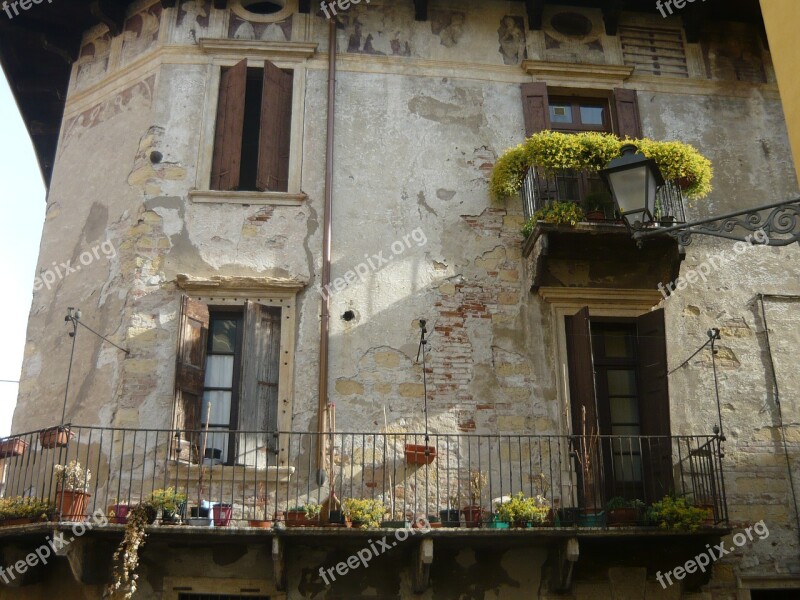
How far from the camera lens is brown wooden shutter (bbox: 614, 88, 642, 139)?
1285 centimetres

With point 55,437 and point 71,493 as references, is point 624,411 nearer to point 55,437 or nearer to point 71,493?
point 71,493

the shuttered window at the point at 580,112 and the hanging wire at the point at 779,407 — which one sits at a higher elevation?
the shuttered window at the point at 580,112

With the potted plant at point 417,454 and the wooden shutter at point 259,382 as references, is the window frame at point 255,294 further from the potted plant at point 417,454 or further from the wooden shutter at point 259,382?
the potted plant at point 417,454

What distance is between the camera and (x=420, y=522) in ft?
31.9

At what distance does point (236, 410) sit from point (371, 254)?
2408mm

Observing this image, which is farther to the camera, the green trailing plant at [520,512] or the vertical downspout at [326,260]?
the vertical downspout at [326,260]

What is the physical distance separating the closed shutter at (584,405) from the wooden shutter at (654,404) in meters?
0.65

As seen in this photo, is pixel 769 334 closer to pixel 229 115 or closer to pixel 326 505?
pixel 326 505

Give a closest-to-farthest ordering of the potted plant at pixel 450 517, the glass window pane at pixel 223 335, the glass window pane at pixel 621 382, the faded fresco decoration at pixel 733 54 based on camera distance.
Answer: the potted plant at pixel 450 517 < the glass window pane at pixel 223 335 < the glass window pane at pixel 621 382 < the faded fresco decoration at pixel 733 54

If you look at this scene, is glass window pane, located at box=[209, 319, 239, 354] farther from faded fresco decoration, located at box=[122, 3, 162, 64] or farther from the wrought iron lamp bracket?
the wrought iron lamp bracket

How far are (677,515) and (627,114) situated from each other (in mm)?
5518

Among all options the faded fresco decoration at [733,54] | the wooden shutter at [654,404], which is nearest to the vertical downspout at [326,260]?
the wooden shutter at [654,404]

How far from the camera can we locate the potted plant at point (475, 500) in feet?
32.4

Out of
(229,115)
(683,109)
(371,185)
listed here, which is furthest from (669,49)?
(229,115)
